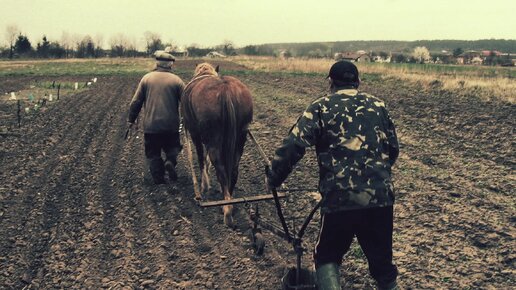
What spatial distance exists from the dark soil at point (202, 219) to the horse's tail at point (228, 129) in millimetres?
827

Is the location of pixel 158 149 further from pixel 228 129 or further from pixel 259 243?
pixel 259 243

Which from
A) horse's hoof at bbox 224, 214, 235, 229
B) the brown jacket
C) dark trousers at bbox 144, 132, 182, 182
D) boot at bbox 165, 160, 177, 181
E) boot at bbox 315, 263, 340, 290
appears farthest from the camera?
boot at bbox 165, 160, 177, 181

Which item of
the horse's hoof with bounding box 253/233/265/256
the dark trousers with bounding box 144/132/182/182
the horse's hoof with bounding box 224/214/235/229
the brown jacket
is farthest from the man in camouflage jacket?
the dark trousers with bounding box 144/132/182/182

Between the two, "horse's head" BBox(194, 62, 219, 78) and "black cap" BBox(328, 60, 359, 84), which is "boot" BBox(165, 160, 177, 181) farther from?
"black cap" BBox(328, 60, 359, 84)

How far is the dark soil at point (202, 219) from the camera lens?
16.3ft

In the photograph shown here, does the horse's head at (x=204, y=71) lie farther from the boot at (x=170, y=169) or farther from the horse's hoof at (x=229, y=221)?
the horse's hoof at (x=229, y=221)

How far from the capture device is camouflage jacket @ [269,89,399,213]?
3318mm

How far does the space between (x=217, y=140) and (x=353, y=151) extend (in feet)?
10.5

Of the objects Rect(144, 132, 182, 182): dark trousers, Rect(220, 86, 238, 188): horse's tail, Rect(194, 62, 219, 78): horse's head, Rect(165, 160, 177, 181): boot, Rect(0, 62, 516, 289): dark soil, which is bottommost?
Rect(0, 62, 516, 289): dark soil

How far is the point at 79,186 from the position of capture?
8180 millimetres

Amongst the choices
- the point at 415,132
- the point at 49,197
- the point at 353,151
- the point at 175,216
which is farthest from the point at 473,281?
the point at 415,132

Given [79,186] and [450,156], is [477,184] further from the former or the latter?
[79,186]

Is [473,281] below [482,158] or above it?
below

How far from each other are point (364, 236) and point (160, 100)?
5.13 meters
